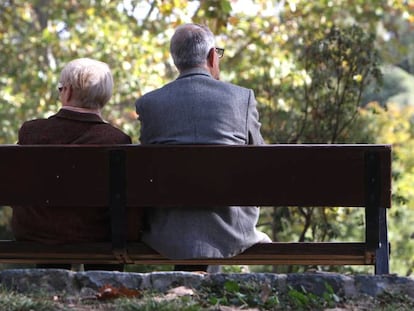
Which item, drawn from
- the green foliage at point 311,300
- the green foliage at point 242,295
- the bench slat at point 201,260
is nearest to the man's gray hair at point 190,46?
the bench slat at point 201,260

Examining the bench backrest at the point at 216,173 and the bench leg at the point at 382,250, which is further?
the bench leg at the point at 382,250

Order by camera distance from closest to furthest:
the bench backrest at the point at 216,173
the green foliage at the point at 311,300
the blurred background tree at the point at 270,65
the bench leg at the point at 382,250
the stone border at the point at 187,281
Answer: the green foliage at the point at 311,300 < the stone border at the point at 187,281 < the bench backrest at the point at 216,173 < the bench leg at the point at 382,250 < the blurred background tree at the point at 270,65

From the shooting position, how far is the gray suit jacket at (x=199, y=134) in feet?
16.0

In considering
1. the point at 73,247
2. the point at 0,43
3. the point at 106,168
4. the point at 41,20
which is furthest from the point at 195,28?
the point at 41,20

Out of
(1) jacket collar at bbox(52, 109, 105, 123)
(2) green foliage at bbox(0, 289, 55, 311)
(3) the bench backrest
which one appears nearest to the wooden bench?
(3) the bench backrest

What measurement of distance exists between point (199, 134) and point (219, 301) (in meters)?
1.05

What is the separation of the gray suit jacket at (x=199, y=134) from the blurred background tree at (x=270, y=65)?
4535 mm

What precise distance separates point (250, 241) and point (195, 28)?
1087 millimetres

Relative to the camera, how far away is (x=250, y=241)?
499 centimetres

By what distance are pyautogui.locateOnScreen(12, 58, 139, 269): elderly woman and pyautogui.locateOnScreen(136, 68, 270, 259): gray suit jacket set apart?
0.61 feet

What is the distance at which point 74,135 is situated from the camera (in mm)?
5184

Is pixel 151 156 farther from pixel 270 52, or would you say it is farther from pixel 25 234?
pixel 270 52

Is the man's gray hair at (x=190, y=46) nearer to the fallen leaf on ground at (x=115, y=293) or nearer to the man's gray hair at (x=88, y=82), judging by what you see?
the man's gray hair at (x=88, y=82)

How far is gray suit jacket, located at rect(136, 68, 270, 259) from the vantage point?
4.89m
